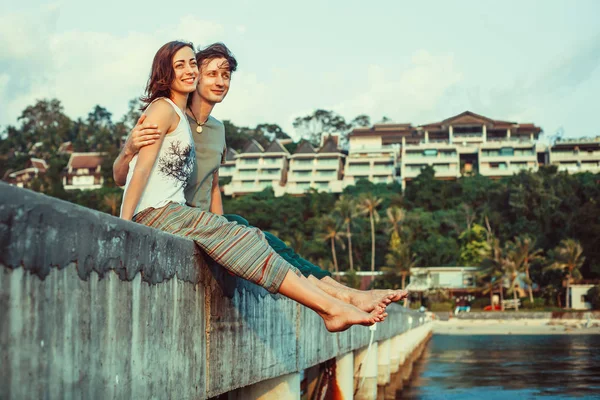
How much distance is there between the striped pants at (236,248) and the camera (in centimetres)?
335

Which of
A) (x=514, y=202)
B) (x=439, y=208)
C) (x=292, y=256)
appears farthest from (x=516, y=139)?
(x=292, y=256)

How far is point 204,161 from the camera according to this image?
14.2 feet

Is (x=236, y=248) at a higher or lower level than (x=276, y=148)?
lower

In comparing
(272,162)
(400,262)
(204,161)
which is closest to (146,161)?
(204,161)

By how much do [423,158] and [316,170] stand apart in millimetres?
11584

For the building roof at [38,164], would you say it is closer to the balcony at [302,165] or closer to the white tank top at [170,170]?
the balcony at [302,165]

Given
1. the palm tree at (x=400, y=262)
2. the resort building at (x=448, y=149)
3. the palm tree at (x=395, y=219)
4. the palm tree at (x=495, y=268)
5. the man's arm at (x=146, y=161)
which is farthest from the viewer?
the resort building at (x=448, y=149)

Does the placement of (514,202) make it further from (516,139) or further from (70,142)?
(70,142)

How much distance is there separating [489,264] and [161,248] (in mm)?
58208

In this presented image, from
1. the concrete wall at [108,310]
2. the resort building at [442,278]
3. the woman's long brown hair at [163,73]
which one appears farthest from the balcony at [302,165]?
the concrete wall at [108,310]

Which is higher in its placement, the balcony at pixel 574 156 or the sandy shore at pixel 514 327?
the balcony at pixel 574 156

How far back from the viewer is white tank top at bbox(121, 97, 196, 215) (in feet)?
12.0

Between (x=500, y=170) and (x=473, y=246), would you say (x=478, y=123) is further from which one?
(x=473, y=246)

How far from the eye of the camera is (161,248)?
9.40ft
